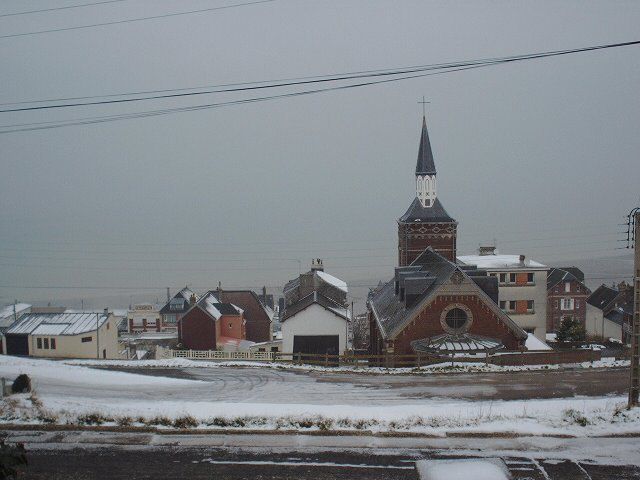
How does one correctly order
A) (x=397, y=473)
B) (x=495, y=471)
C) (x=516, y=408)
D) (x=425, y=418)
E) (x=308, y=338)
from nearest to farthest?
(x=495, y=471) < (x=397, y=473) < (x=425, y=418) < (x=516, y=408) < (x=308, y=338)

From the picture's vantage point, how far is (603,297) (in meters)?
76.9

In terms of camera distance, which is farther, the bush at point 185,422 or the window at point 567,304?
the window at point 567,304

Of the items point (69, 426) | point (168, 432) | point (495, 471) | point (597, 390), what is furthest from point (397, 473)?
point (597, 390)

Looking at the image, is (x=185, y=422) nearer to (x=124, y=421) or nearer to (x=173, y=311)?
(x=124, y=421)

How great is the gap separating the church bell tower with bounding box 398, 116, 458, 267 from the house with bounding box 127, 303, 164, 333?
4428 cm

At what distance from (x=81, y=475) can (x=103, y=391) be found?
13.1m

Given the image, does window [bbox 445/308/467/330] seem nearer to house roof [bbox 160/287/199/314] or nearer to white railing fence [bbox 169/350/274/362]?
white railing fence [bbox 169/350/274/362]

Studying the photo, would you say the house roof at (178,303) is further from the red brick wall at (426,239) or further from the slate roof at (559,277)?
the slate roof at (559,277)

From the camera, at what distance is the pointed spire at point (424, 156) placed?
5781cm

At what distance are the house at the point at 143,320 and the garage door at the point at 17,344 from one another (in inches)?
1305

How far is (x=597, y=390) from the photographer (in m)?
25.3

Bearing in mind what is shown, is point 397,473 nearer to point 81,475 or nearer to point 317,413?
point 317,413

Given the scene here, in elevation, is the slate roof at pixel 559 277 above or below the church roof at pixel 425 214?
below

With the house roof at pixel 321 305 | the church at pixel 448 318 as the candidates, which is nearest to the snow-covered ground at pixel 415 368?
the church at pixel 448 318
